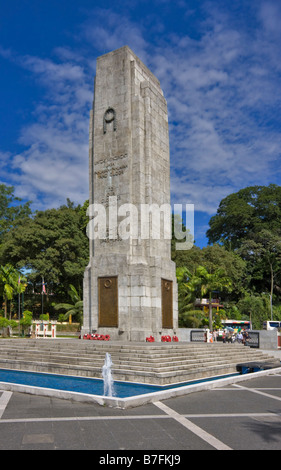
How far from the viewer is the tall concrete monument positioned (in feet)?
75.2

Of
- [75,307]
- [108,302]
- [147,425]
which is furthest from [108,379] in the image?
[75,307]

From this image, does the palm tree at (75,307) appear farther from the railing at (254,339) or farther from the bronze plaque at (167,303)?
the railing at (254,339)

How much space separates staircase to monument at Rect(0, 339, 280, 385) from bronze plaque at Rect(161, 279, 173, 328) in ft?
14.6

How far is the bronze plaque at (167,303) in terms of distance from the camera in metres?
24.0

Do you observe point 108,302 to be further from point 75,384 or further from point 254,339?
point 254,339

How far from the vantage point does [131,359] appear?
15.3 metres

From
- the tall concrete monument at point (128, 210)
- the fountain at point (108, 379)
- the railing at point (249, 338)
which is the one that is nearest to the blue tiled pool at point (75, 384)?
the fountain at point (108, 379)

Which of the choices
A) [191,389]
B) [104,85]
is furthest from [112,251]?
[191,389]

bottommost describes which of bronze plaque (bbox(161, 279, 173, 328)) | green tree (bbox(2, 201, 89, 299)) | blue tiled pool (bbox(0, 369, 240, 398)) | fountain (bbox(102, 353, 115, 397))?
blue tiled pool (bbox(0, 369, 240, 398))

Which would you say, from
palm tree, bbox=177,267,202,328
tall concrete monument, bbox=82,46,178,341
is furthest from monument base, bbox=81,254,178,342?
palm tree, bbox=177,267,202,328

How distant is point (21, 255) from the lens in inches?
1884

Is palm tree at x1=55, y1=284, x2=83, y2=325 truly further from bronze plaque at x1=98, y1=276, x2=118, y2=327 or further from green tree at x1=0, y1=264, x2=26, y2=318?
bronze plaque at x1=98, y1=276, x2=118, y2=327

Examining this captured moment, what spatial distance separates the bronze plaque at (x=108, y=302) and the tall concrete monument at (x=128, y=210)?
0.19ft
